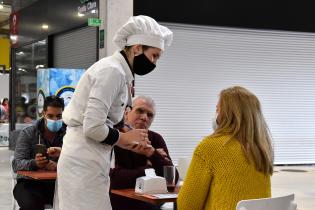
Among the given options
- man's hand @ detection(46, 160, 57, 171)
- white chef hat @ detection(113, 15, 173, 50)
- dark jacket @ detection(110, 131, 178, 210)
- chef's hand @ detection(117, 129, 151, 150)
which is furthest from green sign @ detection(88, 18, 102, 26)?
chef's hand @ detection(117, 129, 151, 150)

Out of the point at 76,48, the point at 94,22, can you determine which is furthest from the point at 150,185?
the point at 76,48

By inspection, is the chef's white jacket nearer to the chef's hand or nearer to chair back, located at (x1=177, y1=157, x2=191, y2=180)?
the chef's hand

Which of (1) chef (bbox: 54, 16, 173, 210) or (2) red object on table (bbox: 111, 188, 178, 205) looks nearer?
(1) chef (bbox: 54, 16, 173, 210)

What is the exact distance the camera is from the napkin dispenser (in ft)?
10.00

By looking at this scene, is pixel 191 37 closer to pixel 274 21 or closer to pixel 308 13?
pixel 274 21

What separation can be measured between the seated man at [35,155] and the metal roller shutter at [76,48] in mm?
4585

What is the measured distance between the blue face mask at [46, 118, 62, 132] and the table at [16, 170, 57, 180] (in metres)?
0.35

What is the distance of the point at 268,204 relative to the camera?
228cm

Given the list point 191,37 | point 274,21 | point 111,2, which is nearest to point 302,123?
point 274,21

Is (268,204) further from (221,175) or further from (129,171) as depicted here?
(129,171)

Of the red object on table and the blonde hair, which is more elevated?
the blonde hair

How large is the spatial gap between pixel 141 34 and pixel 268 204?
1031 mm

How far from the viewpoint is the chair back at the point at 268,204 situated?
2180mm

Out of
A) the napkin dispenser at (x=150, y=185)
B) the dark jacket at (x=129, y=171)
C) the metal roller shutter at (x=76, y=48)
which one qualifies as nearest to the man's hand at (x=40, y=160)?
the dark jacket at (x=129, y=171)
